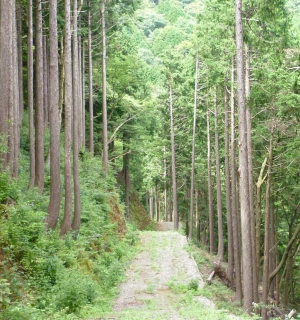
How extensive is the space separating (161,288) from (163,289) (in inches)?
5.0

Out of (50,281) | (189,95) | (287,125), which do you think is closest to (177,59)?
(189,95)

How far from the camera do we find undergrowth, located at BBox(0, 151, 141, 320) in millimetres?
8224

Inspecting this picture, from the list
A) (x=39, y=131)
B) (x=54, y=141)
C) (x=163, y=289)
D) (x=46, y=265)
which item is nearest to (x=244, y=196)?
(x=163, y=289)

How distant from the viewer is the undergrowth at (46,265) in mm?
8224

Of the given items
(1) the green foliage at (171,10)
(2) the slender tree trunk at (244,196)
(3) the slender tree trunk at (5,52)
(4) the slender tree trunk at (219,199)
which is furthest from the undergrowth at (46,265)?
(1) the green foliage at (171,10)

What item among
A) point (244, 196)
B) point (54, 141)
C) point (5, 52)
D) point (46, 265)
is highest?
point (5, 52)

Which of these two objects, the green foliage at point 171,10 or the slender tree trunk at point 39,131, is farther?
the green foliage at point 171,10

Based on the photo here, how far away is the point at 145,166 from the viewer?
50.3 m

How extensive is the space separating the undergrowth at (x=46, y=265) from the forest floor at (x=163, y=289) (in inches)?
22.2

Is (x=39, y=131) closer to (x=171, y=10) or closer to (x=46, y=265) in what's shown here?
(x=46, y=265)

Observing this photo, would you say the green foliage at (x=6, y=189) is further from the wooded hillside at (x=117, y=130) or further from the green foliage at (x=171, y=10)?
the green foliage at (x=171, y=10)

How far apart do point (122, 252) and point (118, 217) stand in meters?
4.52

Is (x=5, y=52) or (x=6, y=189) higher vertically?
(x=5, y=52)

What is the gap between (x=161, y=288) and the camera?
48.0 feet
